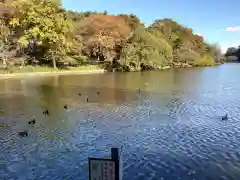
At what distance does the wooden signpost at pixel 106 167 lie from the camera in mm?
6035

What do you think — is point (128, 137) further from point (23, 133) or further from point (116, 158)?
point (116, 158)

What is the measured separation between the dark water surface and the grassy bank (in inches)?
991

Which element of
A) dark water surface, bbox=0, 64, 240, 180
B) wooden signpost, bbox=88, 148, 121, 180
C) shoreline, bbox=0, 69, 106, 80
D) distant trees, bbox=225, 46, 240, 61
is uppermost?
distant trees, bbox=225, 46, 240, 61

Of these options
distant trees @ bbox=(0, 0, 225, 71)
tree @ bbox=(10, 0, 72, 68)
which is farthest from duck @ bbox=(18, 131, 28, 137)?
tree @ bbox=(10, 0, 72, 68)

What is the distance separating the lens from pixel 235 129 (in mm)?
17250

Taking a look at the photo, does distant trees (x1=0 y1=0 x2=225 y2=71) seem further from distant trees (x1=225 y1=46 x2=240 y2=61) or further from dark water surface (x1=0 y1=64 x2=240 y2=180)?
distant trees (x1=225 y1=46 x2=240 y2=61)

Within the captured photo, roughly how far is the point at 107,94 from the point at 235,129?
54.0 feet

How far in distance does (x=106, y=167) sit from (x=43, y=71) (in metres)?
53.6

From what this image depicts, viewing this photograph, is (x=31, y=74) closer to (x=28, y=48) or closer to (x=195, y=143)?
(x=28, y=48)

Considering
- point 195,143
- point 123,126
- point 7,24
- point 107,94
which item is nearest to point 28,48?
point 7,24

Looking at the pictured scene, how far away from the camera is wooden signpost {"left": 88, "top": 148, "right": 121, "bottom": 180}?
604cm

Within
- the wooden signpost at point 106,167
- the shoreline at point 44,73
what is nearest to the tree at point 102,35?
the shoreline at point 44,73

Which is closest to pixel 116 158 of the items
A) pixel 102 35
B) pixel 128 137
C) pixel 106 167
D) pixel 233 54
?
pixel 106 167

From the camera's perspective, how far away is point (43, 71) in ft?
189
